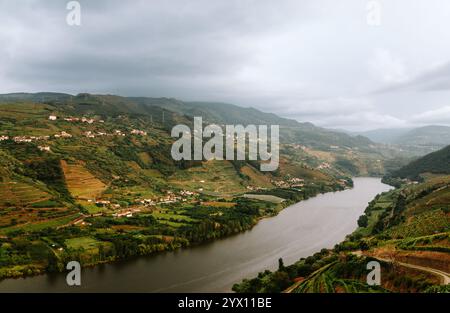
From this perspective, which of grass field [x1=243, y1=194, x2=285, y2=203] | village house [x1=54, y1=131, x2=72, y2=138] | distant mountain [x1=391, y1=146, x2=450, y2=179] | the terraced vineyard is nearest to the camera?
A: the terraced vineyard

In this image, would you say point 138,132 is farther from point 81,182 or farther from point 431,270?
point 431,270

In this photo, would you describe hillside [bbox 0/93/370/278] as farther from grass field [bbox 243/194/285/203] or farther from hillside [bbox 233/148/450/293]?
hillside [bbox 233/148/450/293]

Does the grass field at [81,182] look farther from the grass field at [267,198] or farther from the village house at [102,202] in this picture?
the grass field at [267,198]

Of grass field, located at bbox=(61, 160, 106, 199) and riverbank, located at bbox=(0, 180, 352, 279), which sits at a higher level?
grass field, located at bbox=(61, 160, 106, 199)

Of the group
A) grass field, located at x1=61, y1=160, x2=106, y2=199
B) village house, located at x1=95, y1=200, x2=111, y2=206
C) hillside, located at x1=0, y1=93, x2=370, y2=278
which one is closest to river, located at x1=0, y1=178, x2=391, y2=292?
hillside, located at x1=0, y1=93, x2=370, y2=278

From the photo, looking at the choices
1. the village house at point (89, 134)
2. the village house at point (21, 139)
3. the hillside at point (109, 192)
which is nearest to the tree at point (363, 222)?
the hillside at point (109, 192)
